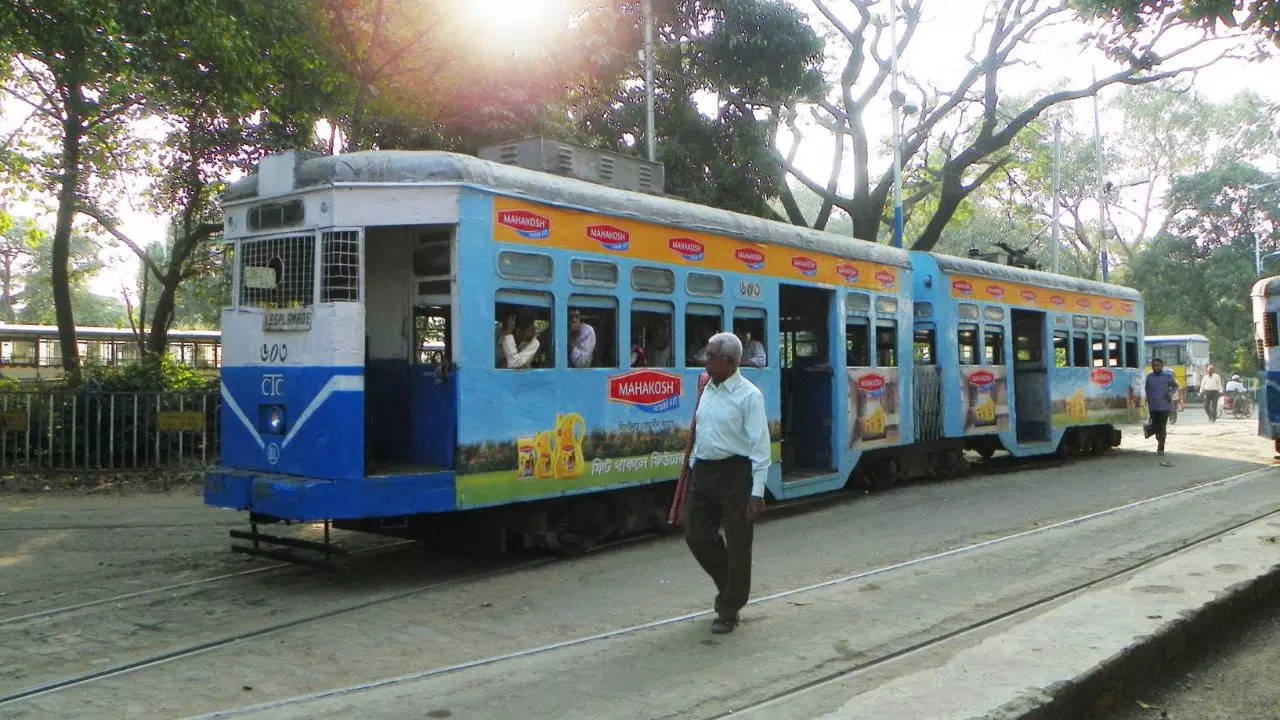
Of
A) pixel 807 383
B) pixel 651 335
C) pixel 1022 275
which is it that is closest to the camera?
pixel 651 335

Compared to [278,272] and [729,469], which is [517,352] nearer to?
[278,272]

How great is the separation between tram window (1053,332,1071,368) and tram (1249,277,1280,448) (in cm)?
283

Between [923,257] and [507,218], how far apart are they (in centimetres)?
→ 783

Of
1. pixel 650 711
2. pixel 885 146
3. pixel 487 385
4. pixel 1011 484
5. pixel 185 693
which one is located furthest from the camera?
pixel 885 146

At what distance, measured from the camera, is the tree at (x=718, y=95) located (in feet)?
66.2

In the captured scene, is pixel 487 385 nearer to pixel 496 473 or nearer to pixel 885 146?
pixel 496 473

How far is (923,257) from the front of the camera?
13883 millimetres

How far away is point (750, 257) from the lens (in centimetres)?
1045

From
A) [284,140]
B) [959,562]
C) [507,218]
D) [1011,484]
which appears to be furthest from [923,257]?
[284,140]

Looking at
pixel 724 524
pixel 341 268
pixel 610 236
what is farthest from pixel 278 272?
pixel 724 524

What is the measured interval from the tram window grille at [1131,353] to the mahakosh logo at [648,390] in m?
13.1

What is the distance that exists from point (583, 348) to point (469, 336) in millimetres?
1272

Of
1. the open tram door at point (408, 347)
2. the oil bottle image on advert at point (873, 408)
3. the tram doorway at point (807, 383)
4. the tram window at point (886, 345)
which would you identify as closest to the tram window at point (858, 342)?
the oil bottle image on advert at point (873, 408)

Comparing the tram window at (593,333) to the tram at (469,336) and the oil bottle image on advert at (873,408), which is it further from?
the oil bottle image on advert at (873,408)
